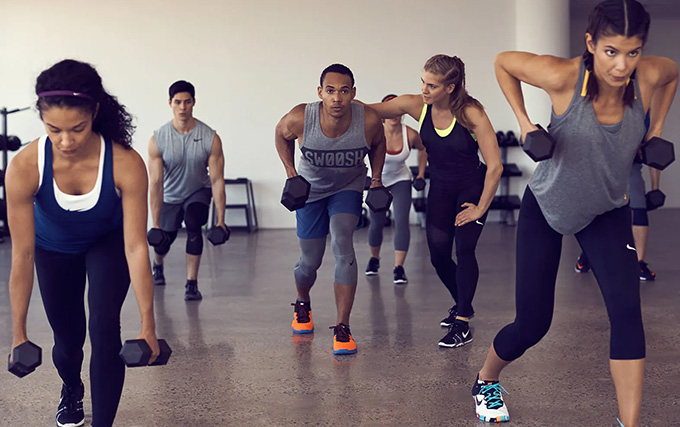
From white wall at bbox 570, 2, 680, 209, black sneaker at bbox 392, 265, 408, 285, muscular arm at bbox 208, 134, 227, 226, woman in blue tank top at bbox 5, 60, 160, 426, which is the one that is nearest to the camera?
woman in blue tank top at bbox 5, 60, 160, 426

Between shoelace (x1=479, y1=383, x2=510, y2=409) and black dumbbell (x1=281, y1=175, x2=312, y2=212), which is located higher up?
black dumbbell (x1=281, y1=175, x2=312, y2=212)

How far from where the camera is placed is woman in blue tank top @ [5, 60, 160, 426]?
212cm

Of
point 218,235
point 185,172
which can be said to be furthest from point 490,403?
point 185,172

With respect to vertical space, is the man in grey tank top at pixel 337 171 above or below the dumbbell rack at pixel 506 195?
above

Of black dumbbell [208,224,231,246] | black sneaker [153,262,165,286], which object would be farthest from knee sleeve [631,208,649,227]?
black sneaker [153,262,165,286]

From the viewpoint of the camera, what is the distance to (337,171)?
3.70 meters

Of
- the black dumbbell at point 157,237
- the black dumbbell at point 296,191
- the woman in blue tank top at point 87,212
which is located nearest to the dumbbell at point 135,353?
the woman in blue tank top at point 87,212

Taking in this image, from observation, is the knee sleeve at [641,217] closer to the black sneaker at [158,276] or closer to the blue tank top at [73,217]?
the black sneaker at [158,276]

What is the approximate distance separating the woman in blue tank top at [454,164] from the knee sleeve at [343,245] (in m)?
0.44

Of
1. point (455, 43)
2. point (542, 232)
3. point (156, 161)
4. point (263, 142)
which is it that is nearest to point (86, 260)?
point (542, 232)

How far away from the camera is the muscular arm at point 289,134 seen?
3.74 metres

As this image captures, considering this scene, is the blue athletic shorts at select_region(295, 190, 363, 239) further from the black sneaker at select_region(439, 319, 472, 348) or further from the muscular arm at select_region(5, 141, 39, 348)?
the muscular arm at select_region(5, 141, 39, 348)

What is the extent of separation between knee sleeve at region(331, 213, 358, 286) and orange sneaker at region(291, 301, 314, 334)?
470 mm

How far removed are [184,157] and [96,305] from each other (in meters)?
2.74
